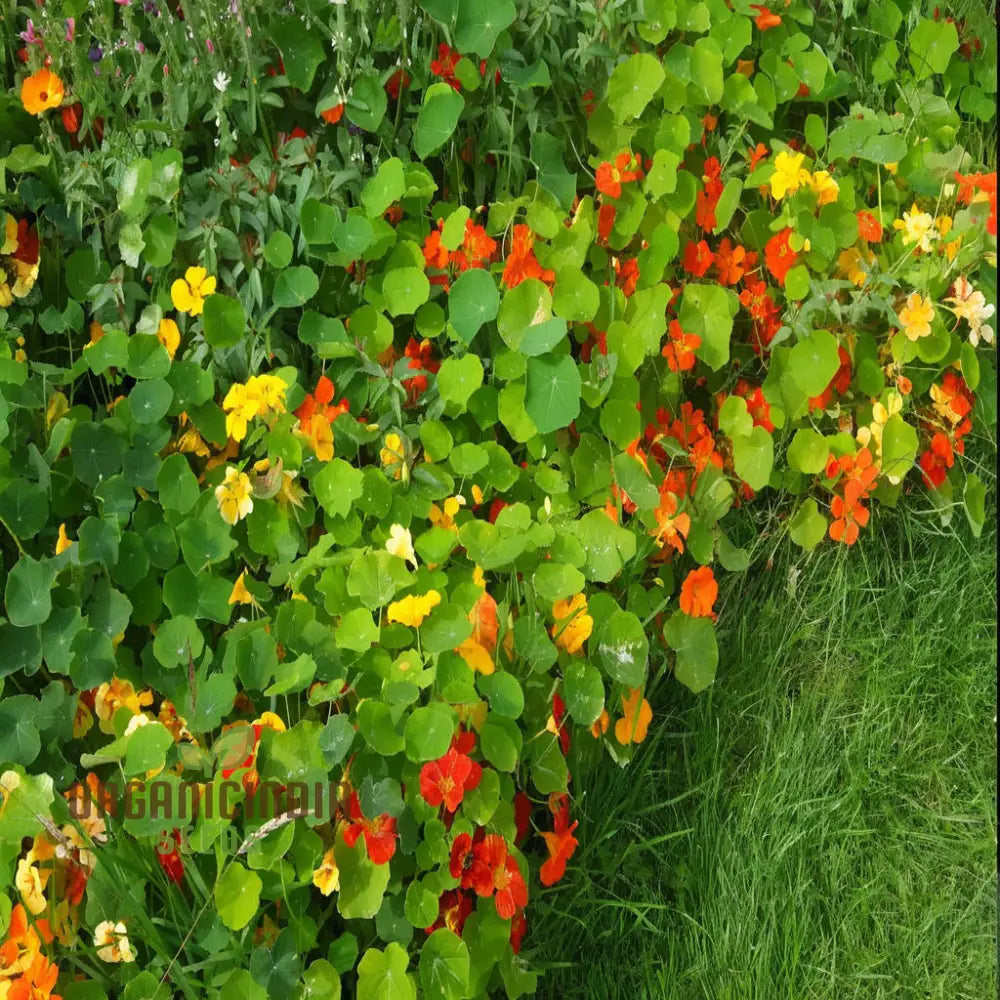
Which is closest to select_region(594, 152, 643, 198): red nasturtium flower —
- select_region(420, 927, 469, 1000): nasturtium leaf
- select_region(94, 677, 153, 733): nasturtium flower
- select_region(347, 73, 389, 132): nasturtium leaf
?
select_region(347, 73, 389, 132): nasturtium leaf

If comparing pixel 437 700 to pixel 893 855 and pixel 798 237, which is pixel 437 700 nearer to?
pixel 893 855

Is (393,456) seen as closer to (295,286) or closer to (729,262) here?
(295,286)

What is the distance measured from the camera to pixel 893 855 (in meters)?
1.86

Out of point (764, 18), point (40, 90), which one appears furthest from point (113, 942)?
point (764, 18)

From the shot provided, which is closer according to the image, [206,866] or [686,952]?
[206,866]

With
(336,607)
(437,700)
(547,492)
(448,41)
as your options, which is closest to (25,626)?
(336,607)

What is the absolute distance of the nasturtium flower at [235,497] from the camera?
1819 mm

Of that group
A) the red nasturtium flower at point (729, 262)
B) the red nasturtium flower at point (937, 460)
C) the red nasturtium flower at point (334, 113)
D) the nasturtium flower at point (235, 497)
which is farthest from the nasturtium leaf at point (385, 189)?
the red nasturtium flower at point (937, 460)

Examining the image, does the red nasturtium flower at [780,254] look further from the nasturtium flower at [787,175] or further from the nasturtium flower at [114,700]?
the nasturtium flower at [114,700]

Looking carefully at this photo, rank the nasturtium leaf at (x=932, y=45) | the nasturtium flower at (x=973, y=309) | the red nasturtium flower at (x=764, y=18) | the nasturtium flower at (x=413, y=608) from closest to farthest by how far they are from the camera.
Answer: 1. the nasturtium flower at (x=413, y=608)
2. the nasturtium flower at (x=973, y=309)
3. the red nasturtium flower at (x=764, y=18)
4. the nasturtium leaf at (x=932, y=45)

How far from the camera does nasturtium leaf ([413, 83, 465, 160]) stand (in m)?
1.98

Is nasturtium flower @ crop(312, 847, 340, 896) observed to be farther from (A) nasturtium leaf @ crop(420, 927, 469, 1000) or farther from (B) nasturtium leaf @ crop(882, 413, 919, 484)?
(B) nasturtium leaf @ crop(882, 413, 919, 484)

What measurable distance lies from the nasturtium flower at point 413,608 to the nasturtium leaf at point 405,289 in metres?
0.58

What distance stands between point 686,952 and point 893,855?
37cm
